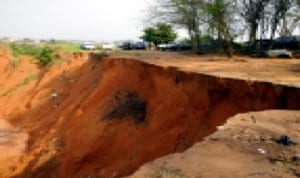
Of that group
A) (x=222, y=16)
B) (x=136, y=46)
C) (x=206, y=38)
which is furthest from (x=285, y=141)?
(x=136, y=46)

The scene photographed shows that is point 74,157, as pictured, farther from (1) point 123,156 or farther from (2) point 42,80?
(2) point 42,80

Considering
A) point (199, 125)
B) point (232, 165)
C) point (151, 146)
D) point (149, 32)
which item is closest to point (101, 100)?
point (151, 146)

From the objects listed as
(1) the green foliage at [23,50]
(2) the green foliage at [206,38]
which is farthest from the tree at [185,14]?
(1) the green foliage at [23,50]

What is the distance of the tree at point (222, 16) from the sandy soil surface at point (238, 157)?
44.3 feet

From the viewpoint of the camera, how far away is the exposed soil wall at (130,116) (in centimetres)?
1195

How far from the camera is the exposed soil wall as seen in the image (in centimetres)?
1195

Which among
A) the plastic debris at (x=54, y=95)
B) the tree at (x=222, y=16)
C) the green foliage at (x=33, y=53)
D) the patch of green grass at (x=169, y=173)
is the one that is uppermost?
the tree at (x=222, y=16)

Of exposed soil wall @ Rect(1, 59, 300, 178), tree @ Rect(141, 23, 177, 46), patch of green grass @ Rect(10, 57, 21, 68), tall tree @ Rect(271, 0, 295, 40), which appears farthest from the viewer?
tree @ Rect(141, 23, 177, 46)

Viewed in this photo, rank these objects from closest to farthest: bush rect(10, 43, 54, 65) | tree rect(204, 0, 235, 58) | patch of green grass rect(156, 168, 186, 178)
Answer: patch of green grass rect(156, 168, 186, 178) < tree rect(204, 0, 235, 58) < bush rect(10, 43, 54, 65)

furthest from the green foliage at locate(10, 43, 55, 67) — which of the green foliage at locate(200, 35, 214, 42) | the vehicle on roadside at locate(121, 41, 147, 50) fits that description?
the green foliage at locate(200, 35, 214, 42)

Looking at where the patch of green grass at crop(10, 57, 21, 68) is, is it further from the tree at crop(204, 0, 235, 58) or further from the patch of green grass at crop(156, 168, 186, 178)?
the patch of green grass at crop(156, 168, 186, 178)

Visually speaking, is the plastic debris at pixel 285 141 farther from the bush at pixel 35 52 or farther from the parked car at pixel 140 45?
the parked car at pixel 140 45

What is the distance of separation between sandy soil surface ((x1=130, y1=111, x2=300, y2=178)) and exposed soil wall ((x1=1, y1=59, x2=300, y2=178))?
10.3 ft

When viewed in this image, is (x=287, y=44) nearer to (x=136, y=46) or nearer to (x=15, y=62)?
(x=136, y=46)
